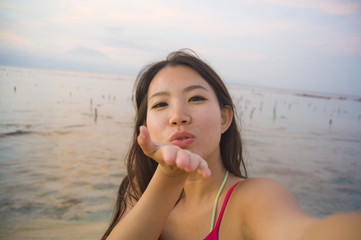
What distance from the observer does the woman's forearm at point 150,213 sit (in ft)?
6.63

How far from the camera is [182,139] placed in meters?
2.39

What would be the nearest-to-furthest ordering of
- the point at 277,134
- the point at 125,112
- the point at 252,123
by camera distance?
the point at 277,134 < the point at 252,123 < the point at 125,112

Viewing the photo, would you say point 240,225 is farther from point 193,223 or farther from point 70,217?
point 70,217

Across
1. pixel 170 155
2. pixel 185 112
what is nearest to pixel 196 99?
pixel 185 112

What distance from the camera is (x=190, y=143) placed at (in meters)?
2.36

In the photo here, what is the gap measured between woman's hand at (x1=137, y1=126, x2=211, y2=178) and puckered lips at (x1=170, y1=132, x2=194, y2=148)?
20.6 inches

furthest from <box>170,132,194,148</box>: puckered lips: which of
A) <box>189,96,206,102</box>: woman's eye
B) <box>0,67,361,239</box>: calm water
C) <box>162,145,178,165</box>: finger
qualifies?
<box>0,67,361,239</box>: calm water

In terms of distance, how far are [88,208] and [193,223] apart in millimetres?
3754

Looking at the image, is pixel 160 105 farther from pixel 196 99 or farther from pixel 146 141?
pixel 146 141

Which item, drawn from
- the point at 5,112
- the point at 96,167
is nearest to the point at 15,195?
the point at 96,167

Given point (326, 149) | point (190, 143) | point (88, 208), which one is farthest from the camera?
point (326, 149)

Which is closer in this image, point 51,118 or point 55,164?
point 55,164

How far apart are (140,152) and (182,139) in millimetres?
1013

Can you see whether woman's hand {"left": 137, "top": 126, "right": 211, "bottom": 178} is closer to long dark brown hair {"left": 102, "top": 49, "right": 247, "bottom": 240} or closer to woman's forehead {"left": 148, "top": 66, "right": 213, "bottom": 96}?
woman's forehead {"left": 148, "top": 66, "right": 213, "bottom": 96}
